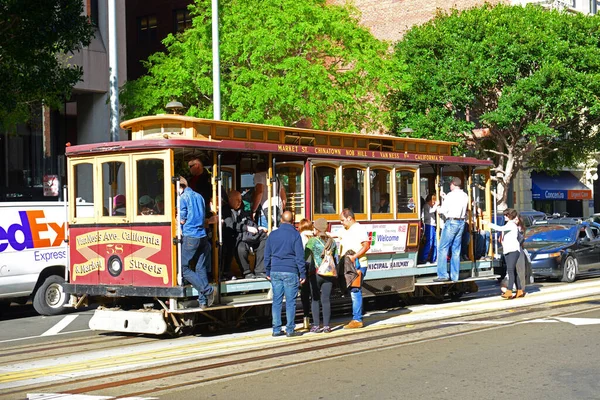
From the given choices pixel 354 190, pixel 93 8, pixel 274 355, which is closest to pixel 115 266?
pixel 274 355

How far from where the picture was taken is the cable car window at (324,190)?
14414 millimetres

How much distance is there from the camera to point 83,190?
13.7 meters

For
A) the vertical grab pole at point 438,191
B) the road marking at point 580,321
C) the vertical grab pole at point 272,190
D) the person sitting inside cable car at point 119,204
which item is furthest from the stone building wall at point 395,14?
the person sitting inside cable car at point 119,204

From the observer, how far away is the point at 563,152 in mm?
38875

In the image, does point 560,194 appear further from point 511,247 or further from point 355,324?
point 355,324

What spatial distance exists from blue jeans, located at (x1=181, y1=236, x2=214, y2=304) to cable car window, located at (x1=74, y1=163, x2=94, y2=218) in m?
1.81

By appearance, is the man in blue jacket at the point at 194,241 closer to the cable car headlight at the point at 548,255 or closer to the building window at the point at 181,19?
the cable car headlight at the point at 548,255

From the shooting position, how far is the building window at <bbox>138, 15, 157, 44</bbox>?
154 feet

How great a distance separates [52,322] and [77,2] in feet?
21.3

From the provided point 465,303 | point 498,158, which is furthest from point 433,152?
point 498,158

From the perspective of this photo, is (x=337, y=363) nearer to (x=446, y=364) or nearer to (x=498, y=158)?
(x=446, y=364)

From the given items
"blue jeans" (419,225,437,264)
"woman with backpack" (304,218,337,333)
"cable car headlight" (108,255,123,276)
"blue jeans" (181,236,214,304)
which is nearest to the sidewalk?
"blue jeans" (419,225,437,264)

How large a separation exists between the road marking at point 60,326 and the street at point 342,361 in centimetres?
21

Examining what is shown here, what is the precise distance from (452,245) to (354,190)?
2762 millimetres
